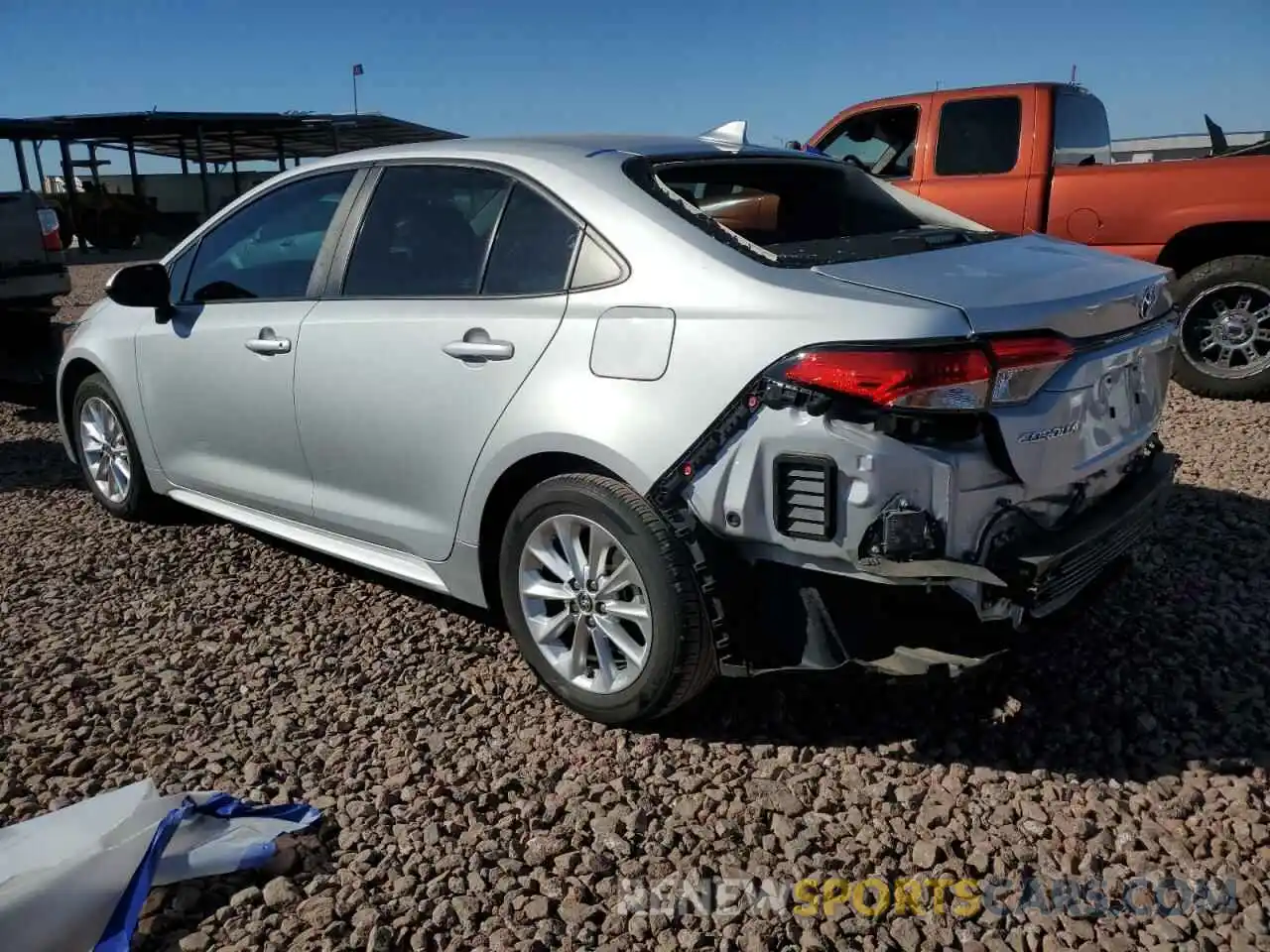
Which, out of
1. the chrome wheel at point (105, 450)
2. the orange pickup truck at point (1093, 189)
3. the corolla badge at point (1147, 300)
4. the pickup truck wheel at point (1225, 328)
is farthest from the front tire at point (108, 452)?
the pickup truck wheel at point (1225, 328)

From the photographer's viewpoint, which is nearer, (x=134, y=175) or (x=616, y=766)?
(x=616, y=766)

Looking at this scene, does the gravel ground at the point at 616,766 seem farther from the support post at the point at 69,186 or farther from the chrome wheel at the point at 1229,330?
the support post at the point at 69,186

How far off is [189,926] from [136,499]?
2.93m

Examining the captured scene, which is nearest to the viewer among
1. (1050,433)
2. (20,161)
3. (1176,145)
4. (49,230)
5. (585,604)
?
(1050,433)

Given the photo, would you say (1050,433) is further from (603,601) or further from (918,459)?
(603,601)

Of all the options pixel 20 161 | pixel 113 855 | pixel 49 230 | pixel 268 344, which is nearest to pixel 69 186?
pixel 20 161

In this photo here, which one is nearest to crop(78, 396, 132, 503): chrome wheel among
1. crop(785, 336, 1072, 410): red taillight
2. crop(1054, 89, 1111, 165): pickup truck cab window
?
crop(785, 336, 1072, 410): red taillight

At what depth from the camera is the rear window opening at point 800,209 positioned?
2.88 meters

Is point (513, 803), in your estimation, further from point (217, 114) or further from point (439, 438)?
point (217, 114)

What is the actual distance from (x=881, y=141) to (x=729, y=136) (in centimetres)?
426

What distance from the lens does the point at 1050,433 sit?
2.49 meters

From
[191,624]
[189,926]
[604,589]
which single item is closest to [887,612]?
[604,589]

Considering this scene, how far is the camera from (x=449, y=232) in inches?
132

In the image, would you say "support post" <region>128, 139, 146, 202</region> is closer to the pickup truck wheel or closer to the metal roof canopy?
the metal roof canopy
